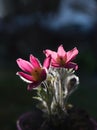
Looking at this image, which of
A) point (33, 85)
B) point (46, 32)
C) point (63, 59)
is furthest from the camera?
point (46, 32)

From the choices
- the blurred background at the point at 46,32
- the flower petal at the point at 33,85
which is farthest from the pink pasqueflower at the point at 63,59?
the blurred background at the point at 46,32

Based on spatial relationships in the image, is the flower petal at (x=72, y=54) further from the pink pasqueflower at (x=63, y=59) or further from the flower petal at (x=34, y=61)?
the flower petal at (x=34, y=61)

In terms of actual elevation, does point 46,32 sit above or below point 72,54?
above

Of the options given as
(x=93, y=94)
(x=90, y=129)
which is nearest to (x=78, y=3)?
(x=93, y=94)

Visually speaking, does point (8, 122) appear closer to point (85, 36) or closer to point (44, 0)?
point (85, 36)

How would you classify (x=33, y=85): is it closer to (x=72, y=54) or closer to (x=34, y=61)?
(x=34, y=61)

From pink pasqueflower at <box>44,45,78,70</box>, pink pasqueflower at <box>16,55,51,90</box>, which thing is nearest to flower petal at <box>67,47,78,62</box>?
pink pasqueflower at <box>44,45,78,70</box>

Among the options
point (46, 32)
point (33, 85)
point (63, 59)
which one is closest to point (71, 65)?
point (63, 59)
